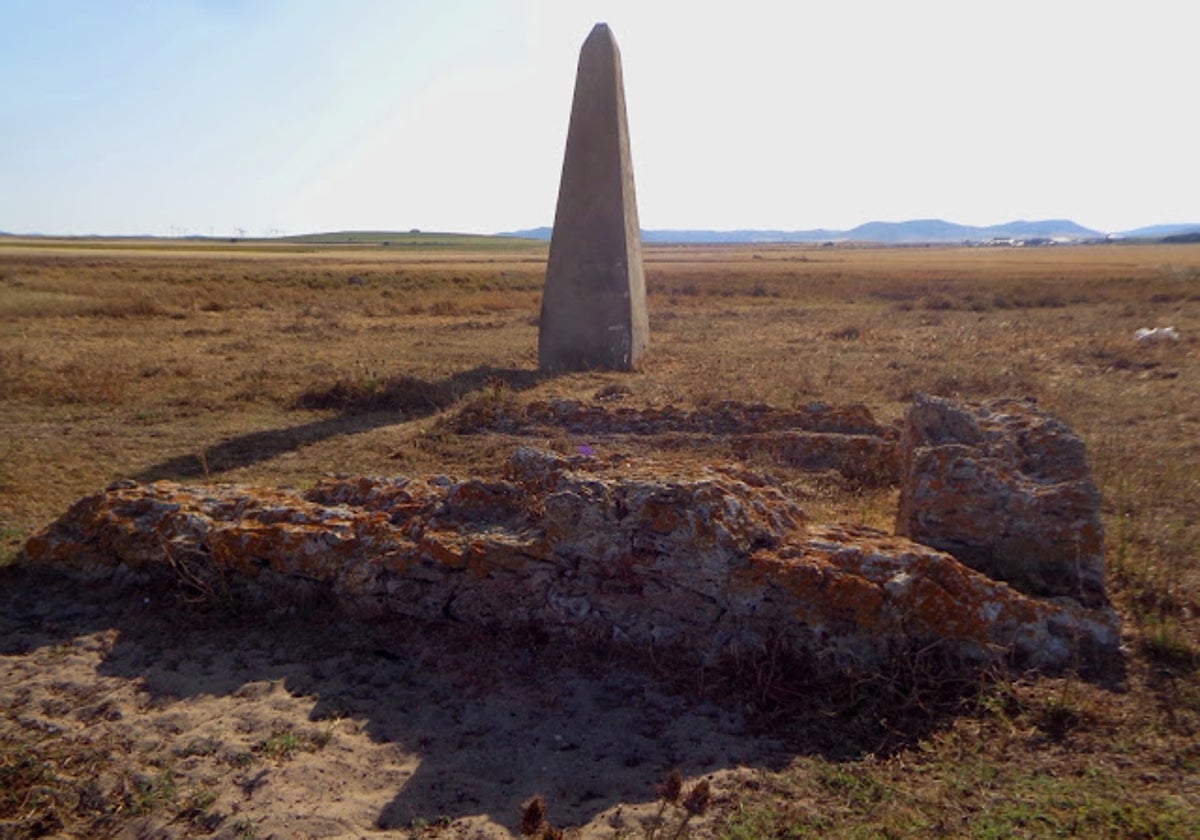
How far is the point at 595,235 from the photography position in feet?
42.8

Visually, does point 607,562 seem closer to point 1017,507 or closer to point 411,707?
point 411,707

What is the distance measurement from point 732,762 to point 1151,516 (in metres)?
4.42

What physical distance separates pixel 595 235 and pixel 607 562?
930 centimetres

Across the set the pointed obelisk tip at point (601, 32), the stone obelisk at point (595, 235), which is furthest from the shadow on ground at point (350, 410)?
the pointed obelisk tip at point (601, 32)

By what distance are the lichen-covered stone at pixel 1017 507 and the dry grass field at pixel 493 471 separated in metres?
0.47

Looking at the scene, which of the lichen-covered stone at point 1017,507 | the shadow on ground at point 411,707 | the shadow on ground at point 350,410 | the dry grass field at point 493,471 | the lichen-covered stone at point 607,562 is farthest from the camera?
the shadow on ground at point 350,410

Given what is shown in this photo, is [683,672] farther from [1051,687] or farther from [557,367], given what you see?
[557,367]

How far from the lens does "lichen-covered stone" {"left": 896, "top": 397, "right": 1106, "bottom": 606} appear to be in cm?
459

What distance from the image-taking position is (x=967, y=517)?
16.0 feet

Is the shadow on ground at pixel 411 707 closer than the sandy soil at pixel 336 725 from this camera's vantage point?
No

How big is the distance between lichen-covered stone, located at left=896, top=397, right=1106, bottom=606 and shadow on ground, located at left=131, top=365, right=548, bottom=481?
20.6 feet

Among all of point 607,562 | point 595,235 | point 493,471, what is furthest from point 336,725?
point 595,235

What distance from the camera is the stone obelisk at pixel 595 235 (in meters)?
13.0

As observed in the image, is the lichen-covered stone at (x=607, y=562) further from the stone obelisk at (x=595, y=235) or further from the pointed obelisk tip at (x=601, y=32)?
the pointed obelisk tip at (x=601, y=32)
